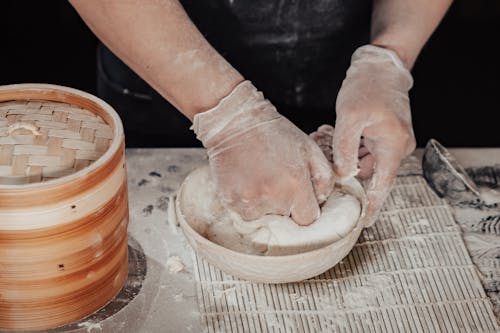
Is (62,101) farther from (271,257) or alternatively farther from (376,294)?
(376,294)

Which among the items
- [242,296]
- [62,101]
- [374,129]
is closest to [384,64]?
[374,129]

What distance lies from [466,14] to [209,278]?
316 cm

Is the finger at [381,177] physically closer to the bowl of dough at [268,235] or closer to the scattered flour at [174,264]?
the bowl of dough at [268,235]

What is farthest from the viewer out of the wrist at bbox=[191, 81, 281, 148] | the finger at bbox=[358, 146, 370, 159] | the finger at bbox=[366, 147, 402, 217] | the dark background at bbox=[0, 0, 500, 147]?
the dark background at bbox=[0, 0, 500, 147]

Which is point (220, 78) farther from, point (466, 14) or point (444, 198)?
point (466, 14)

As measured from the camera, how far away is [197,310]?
1428 millimetres

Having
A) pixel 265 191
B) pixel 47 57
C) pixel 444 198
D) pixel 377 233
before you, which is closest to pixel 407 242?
pixel 377 233

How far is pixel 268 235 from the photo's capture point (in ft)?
4.72

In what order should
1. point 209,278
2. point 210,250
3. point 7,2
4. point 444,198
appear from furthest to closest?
point 7,2 → point 444,198 → point 209,278 → point 210,250

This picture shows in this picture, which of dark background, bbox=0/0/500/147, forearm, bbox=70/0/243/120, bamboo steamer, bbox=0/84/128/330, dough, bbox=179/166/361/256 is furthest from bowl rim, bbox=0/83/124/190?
dark background, bbox=0/0/500/147

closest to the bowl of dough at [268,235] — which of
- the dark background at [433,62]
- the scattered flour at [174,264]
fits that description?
the scattered flour at [174,264]

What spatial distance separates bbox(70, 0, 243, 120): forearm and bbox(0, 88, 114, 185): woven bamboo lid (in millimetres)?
186

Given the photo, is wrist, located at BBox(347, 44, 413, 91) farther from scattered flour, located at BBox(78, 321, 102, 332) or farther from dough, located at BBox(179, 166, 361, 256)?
scattered flour, located at BBox(78, 321, 102, 332)

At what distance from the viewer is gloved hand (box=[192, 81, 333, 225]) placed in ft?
4.61
